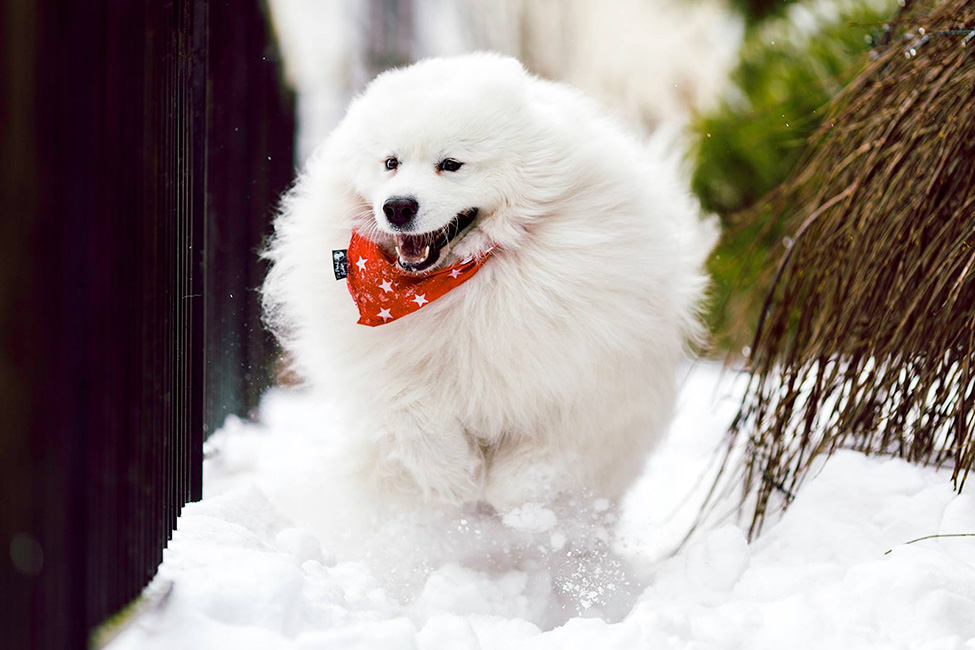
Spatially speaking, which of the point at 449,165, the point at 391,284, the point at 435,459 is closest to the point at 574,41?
the point at 449,165

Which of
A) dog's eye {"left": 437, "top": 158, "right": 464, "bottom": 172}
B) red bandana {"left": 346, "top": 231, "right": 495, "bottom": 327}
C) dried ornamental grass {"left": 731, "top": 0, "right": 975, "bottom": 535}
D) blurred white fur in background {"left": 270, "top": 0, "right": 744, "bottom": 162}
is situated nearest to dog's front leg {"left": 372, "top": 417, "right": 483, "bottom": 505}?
red bandana {"left": 346, "top": 231, "right": 495, "bottom": 327}

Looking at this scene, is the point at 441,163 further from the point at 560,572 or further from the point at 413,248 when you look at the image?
the point at 560,572

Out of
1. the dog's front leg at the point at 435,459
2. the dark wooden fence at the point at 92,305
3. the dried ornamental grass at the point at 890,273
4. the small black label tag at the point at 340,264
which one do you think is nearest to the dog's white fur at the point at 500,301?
the dog's front leg at the point at 435,459

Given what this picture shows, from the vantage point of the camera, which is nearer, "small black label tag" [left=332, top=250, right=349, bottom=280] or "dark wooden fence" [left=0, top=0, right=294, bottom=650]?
"dark wooden fence" [left=0, top=0, right=294, bottom=650]

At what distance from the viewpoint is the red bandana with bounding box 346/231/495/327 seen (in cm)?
201

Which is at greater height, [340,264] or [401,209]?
[401,209]

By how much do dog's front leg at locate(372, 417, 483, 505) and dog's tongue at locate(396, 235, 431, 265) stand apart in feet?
1.25

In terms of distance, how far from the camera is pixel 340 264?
2047mm

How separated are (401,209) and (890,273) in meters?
1.11

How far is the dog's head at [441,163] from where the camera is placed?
1944mm

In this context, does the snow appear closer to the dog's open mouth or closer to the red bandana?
the red bandana

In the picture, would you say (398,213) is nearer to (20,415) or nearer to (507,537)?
(507,537)

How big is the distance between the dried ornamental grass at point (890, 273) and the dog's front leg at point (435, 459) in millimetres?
705

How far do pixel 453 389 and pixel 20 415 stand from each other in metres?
1.26
